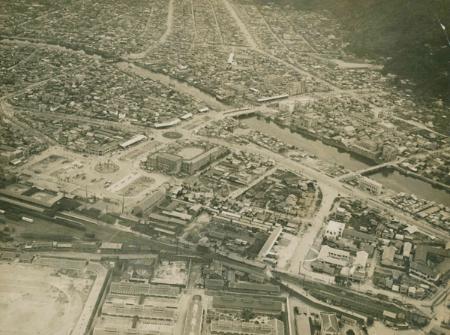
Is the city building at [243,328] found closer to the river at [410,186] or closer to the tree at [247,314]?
the tree at [247,314]

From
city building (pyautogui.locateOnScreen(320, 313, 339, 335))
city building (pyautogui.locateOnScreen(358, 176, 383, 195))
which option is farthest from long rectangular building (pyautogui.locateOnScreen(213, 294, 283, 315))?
city building (pyautogui.locateOnScreen(358, 176, 383, 195))

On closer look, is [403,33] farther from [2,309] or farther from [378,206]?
[2,309]

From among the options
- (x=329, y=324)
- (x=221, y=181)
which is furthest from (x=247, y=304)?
(x=221, y=181)

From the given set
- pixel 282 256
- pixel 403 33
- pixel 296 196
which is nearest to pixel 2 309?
pixel 282 256

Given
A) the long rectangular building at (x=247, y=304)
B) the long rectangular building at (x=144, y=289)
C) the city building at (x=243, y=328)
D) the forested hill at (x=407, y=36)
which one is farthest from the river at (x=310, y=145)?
the long rectangular building at (x=144, y=289)

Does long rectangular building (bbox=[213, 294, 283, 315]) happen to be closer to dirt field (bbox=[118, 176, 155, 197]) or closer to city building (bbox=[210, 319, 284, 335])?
city building (bbox=[210, 319, 284, 335])

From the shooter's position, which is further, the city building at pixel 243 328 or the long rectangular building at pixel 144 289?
the long rectangular building at pixel 144 289
